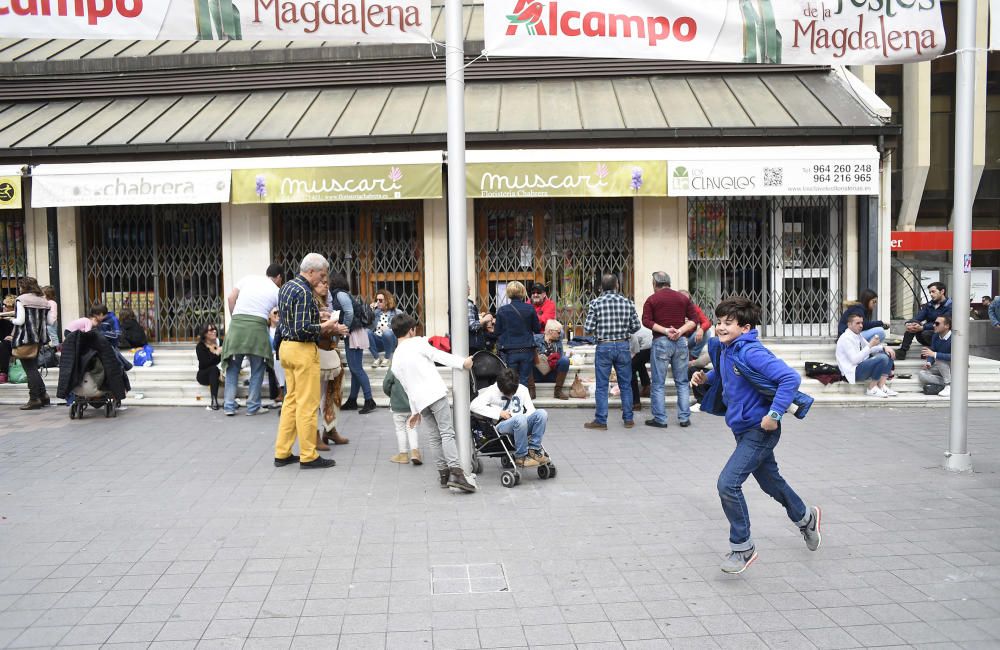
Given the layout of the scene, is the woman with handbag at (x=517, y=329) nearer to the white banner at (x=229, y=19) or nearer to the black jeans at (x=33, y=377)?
the white banner at (x=229, y=19)

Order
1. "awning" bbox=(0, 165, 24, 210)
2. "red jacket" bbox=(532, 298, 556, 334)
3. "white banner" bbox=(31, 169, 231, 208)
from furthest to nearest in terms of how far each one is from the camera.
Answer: "awning" bbox=(0, 165, 24, 210), "white banner" bbox=(31, 169, 231, 208), "red jacket" bbox=(532, 298, 556, 334)

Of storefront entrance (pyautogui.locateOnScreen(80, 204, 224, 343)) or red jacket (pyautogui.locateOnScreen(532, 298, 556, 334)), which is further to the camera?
storefront entrance (pyautogui.locateOnScreen(80, 204, 224, 343))

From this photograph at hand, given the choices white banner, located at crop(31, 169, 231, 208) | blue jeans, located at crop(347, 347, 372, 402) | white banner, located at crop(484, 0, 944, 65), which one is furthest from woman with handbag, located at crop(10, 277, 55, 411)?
white banner, located at crop(484, 0, 944, 65)

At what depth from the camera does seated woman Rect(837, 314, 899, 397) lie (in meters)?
10.8

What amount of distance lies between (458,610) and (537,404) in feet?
21.4

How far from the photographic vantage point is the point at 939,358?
435 inches

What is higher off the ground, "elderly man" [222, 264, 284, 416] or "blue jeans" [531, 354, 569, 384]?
"elderly man" [222, 264, 284, 416]

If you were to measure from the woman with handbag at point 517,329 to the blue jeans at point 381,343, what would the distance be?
2.07m

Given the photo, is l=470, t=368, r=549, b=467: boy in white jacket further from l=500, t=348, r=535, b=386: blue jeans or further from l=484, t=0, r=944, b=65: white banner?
l=484, t=0, r=944, b=65: white banner

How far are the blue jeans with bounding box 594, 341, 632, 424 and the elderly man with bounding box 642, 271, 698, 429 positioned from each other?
34 centimetres

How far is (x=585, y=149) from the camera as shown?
12211 mm

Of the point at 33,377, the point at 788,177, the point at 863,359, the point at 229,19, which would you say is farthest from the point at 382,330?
the point at 863,359

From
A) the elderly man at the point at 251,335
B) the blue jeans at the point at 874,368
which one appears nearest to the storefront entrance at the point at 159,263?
the elderly man at the point at 251,335

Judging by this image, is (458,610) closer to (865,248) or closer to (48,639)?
(48,639)
